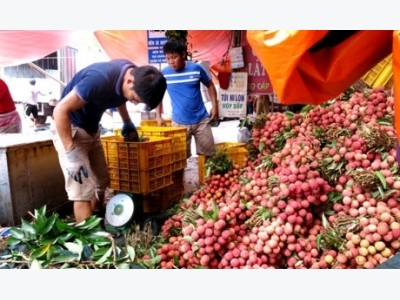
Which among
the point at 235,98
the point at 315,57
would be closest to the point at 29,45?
the point at 235,98

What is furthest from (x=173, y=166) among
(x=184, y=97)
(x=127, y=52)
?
(x=127, y=52)

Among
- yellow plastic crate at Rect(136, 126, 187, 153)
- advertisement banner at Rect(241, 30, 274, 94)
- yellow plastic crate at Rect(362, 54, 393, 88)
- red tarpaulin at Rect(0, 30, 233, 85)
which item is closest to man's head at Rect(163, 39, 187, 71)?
yellow plastic crate at Rect(136, 126, 187, 153)

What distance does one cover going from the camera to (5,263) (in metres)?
1.79

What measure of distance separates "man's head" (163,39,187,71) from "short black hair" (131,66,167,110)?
3.16ft

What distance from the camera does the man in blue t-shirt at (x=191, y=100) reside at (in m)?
3.09

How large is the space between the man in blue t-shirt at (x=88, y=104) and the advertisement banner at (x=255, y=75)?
4.99 feet

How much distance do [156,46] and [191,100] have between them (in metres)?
0.71

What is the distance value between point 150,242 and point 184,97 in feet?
4.84

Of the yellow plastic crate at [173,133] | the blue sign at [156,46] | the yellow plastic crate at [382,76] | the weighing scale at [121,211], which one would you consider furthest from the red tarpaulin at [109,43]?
the weighing scale at [121,211]

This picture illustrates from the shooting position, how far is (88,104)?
221 centimetres

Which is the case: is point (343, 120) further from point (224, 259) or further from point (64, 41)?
point (64, 41)

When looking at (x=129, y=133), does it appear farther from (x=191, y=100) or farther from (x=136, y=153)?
(x=191, y=100)

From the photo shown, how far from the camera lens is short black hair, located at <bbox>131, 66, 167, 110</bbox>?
196cm

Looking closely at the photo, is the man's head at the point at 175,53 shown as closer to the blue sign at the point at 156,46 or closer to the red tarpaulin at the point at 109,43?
the blue sign at the point at 156,46
